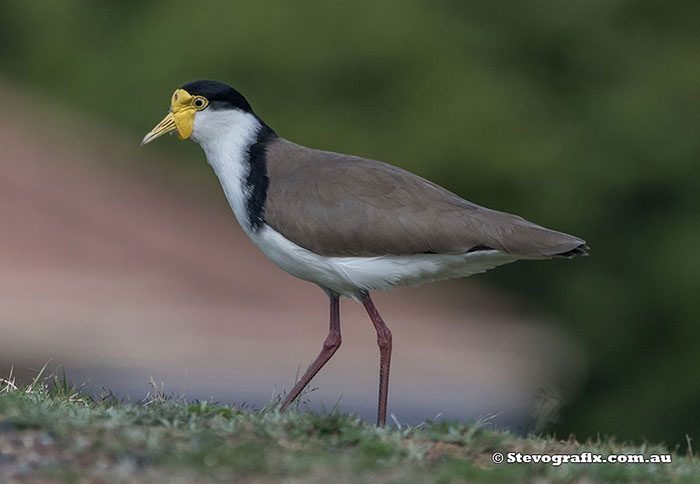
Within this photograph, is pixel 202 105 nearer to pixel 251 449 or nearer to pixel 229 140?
pixel 229 140

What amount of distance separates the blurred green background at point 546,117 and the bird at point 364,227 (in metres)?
5.49

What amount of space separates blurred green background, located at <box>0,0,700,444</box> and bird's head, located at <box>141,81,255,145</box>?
5.93m

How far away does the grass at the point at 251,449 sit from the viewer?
4422 mm

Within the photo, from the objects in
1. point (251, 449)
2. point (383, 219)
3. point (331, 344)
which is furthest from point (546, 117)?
point (251, 449)

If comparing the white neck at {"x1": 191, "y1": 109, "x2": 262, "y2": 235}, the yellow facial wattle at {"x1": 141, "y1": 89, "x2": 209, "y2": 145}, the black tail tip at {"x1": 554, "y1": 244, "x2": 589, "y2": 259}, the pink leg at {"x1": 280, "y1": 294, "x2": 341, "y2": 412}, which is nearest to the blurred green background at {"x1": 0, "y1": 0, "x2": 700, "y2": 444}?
the black tail tip at {"x1": 554, "y1": 244, "x2": 589, "y2": 259}

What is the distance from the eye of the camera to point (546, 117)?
12.5m

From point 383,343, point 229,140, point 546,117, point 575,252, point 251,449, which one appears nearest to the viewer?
point 251,449

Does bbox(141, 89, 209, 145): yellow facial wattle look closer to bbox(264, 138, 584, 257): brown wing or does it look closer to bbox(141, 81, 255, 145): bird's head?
bbox(141, 81, 255, 145): bird's head

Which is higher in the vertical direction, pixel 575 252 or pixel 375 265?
pixel 575 252

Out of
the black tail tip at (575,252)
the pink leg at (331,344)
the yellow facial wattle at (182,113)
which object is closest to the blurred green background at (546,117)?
the black tail tip at (575,252)

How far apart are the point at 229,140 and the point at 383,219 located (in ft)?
3.58

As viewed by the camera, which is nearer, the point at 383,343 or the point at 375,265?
the point at 375,265

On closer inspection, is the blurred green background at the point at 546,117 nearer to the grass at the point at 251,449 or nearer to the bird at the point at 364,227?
the bird at the point at 364,227

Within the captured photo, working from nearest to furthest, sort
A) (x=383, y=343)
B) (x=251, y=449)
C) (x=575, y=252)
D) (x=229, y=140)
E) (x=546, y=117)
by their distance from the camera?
(x=251, y=449)
(x=575, y=252)
(x=383, y=343)
(x=229, y=140)
(x=546, y=117)
